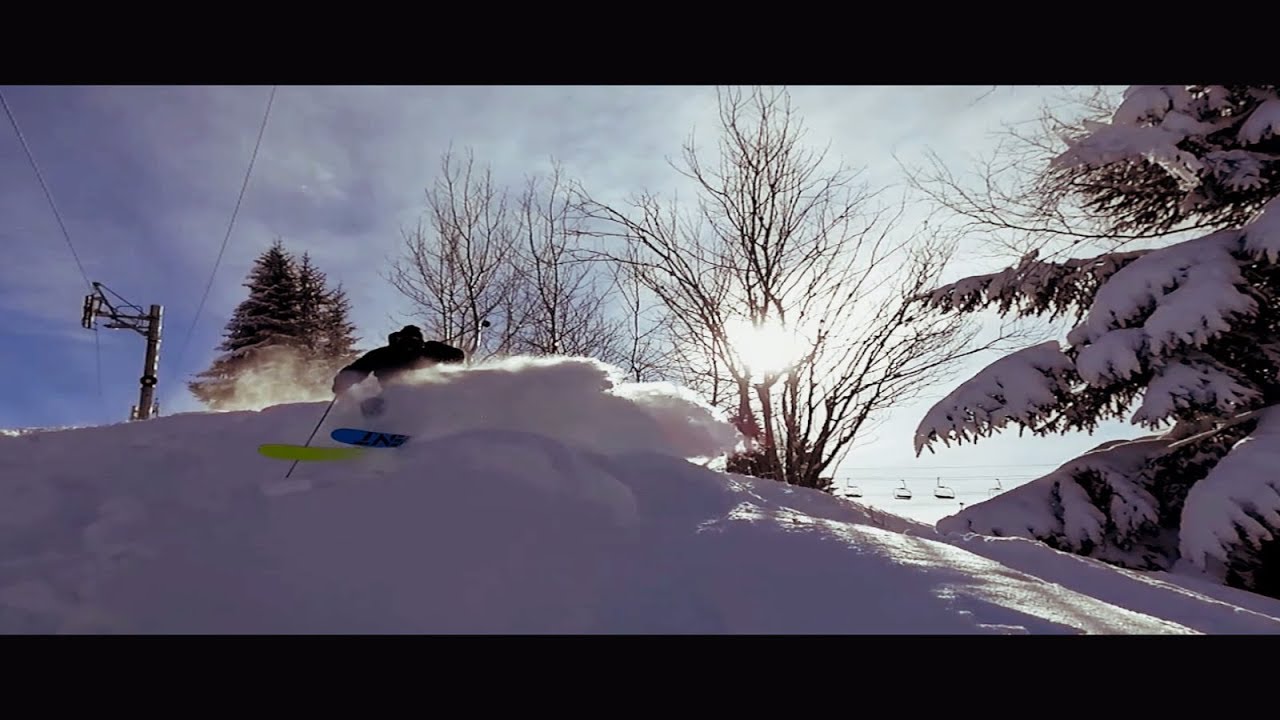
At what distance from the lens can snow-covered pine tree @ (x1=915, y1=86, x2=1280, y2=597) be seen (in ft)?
14.4

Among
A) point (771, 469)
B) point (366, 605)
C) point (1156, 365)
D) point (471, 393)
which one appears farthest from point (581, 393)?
point (1156, 365)

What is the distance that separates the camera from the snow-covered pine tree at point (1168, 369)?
4398 millimetres

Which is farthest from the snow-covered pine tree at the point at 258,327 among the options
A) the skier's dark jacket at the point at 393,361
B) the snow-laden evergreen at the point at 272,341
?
the skier's dark jacket at the point at 393,361

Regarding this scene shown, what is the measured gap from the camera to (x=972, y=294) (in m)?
6.66

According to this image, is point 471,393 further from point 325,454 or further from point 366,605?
point 366,605

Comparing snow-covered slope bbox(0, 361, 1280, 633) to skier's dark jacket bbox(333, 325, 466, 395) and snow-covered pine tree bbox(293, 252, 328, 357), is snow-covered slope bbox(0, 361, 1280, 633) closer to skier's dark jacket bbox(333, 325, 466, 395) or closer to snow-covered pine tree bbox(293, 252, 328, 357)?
skier's dark jacket bbox(333, 325, 466, 395)

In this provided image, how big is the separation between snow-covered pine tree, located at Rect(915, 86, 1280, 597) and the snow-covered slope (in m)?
1.28

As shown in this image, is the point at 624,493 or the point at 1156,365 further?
the point at 1156,365

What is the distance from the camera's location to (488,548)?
7.97ft

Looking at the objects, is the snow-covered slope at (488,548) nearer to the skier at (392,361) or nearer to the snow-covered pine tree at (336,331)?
the skier at (392,361)

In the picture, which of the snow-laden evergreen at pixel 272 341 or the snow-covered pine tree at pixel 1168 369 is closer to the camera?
the snow-covered pine tree at pixel 1168 369

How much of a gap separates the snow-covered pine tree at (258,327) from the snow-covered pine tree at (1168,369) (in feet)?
69.1

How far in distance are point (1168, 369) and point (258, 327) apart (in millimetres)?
23320

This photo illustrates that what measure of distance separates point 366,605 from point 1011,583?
2.44 m
